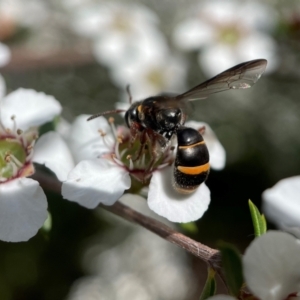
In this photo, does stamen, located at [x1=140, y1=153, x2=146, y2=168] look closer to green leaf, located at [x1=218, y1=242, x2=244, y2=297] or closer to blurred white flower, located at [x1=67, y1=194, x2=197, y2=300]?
green leaf, located at [x1=218, y1=242, x2=244, y2=297]

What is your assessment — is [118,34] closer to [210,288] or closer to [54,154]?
[54,154]

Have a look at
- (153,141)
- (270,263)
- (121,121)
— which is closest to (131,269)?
(121,121)

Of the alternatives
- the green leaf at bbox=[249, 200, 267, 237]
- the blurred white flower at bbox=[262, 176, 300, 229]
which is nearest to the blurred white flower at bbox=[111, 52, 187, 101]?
the blurred white flower at bbox=[262, 176, 300, 229]

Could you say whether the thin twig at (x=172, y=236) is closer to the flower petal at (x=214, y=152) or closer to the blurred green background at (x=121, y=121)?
the flower petal at (x=214, y=152)

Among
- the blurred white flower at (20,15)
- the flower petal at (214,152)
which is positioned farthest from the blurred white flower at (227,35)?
the flower petal at (214,152)

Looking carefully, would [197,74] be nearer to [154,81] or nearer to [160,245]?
[154,81]

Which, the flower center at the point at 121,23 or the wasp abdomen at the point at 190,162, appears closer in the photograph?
the wasp abdomen at the point at 190,162

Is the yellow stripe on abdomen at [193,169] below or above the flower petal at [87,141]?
above
